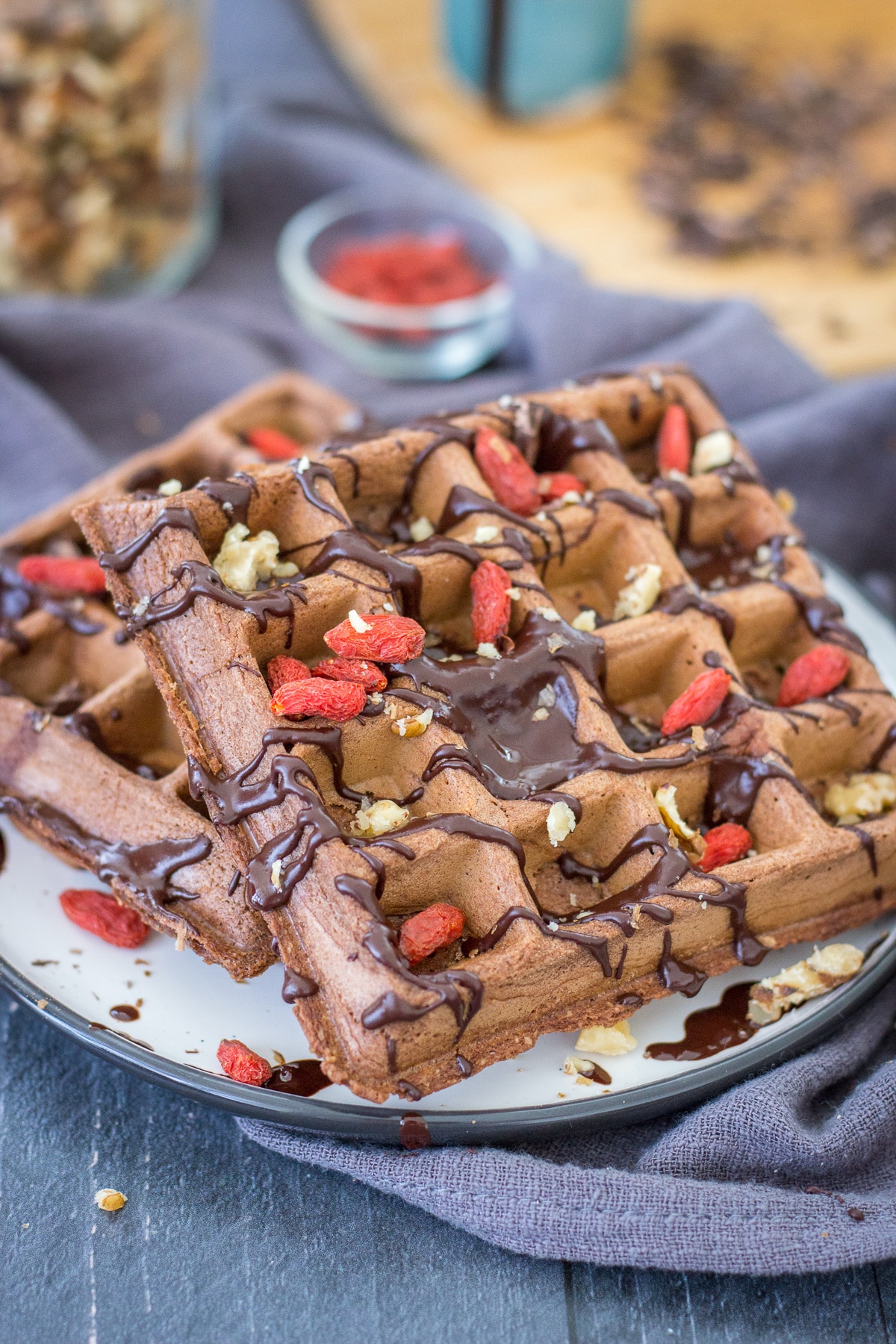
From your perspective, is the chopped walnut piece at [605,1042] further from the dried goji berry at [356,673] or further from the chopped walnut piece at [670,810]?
the dried goji berry at [356,673]

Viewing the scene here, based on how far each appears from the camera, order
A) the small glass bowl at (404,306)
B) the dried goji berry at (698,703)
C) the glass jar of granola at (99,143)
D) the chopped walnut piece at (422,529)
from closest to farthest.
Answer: the dried goji berry at (698,703)
the chopped walnut piece at (422,529)
the glass jar of granola at (99,143)
the small glass bowl at (404,306)

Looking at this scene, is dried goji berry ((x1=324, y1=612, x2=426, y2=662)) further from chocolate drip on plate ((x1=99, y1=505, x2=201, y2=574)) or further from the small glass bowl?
the small glass bowl

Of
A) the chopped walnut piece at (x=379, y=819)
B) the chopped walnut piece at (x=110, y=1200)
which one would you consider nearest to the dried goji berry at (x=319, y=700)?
the chopped walnut piece at (x=379, y=819)

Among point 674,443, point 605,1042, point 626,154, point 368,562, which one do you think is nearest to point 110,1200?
point 605,1042

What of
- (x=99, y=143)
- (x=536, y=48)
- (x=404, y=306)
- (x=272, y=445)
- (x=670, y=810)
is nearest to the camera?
(x=670, y=810)

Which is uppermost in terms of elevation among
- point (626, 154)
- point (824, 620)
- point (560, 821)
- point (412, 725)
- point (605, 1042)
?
point (412, 725)

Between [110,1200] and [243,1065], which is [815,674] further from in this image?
[110,1200]

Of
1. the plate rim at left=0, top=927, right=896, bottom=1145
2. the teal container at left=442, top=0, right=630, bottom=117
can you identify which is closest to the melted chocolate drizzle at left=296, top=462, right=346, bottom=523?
the plate rim at left=0, top=927, right=896, bottom=1145
